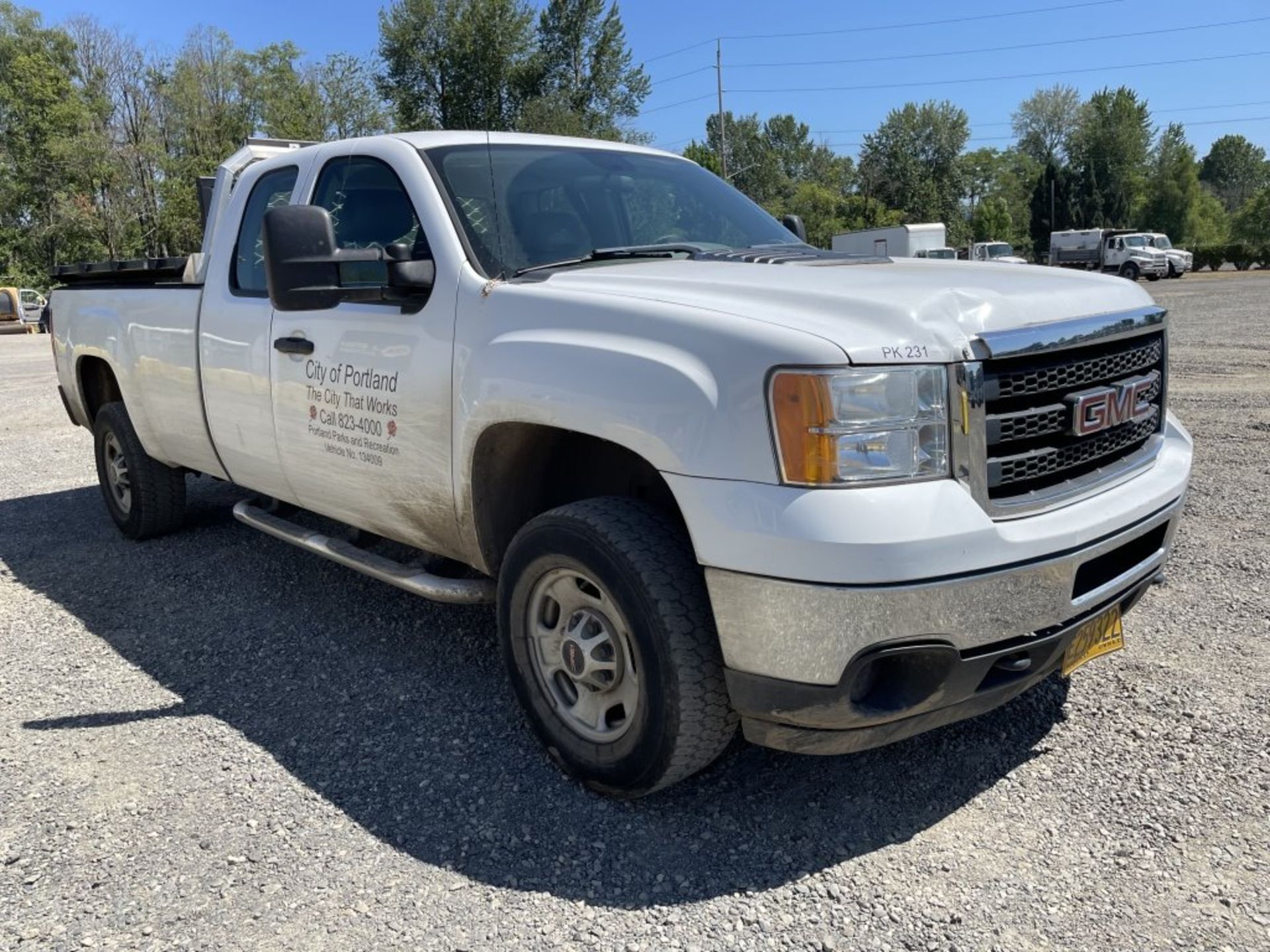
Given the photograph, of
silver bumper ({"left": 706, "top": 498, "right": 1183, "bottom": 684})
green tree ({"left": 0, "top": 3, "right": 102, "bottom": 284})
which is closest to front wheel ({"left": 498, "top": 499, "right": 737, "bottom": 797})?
silver bumper ({"left": 706, "top": 498, "right": 1183, "bottom": 684})

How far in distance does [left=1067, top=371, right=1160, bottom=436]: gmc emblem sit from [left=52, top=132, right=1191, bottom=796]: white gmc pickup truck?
0.04ft

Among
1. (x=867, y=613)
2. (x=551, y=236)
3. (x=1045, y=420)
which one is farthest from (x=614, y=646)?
(x=551, y=236)

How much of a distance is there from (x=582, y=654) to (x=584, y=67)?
52546 millimetres

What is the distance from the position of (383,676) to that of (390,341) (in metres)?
1.33

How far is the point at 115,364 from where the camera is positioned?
5.66 m

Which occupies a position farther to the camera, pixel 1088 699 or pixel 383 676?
pixel 383 676

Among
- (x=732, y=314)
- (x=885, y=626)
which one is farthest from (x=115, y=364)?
(x=885, y=626)

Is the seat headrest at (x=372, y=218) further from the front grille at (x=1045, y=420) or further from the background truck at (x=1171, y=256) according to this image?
the background truck at (x=1171, y=256)

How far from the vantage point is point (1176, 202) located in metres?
74.0

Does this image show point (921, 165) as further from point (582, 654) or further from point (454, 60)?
point (582, 654)

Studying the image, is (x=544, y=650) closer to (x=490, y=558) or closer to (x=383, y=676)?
(x=490, y=558)

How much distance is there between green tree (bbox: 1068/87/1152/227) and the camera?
246 feet

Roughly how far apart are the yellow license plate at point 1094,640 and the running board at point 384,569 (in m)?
1.83

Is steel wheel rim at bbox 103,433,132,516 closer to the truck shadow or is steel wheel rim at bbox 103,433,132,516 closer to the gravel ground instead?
the truck shadow
